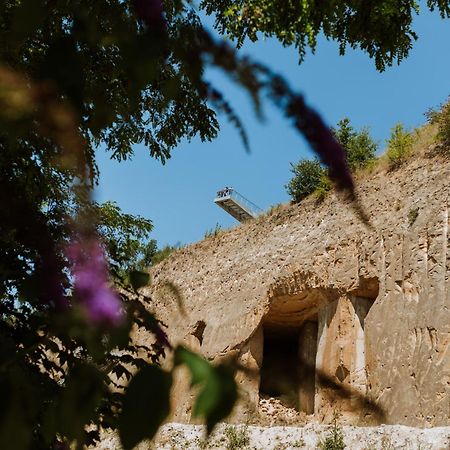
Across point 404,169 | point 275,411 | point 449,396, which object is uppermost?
point 404,169

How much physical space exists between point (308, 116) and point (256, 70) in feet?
0.21

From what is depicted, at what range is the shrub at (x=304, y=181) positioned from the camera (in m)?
17.5

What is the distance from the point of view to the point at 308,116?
636 millimetres

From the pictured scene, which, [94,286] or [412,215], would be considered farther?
[412,215]

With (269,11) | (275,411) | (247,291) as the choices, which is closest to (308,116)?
(269,11)

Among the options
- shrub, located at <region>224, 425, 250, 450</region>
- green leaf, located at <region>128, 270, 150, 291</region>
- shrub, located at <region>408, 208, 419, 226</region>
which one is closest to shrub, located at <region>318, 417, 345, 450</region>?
shrub, located at <region>224, 425, 250, 450</region>

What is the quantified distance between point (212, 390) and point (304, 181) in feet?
56.9

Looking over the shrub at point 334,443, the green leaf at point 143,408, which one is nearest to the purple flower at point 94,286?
the green leaf at point 143,408

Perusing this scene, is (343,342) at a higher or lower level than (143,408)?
higher

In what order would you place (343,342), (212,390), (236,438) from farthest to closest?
1. (343,342)
2. (236,438)
3. (212,390)

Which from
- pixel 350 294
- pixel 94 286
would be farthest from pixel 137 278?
pixel 350 294

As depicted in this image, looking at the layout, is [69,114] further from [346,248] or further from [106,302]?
[346,248]

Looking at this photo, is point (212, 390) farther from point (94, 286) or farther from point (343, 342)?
point (343, 342)

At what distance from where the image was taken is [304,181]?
17672 millimetres
